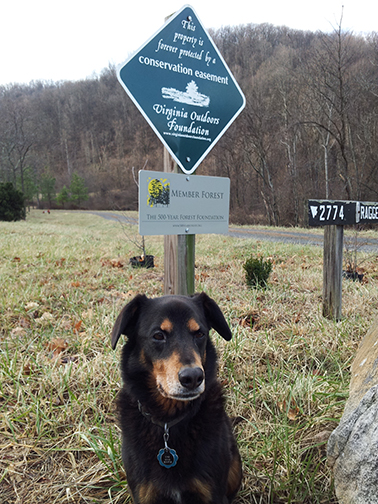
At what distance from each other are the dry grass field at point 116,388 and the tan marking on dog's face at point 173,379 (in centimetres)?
90

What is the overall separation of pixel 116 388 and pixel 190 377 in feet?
4.90

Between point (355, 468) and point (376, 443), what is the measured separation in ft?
0.60

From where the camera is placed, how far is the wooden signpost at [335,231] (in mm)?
3746

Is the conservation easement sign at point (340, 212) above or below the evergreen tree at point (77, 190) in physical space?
below

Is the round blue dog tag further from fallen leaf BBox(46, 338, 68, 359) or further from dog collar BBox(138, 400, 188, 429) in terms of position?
fallen leaf BBox(46, 338, 68, 359)

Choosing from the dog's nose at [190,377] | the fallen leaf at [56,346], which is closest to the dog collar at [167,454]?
the dog's nose at [190,377]

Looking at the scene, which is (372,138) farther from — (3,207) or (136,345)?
(3,207)

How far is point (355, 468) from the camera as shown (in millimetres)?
1366

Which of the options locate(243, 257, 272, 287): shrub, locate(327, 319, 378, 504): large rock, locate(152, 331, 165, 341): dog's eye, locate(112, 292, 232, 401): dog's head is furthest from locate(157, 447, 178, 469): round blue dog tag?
locate(243, 257, 272, 287): shrub

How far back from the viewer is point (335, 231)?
13.4 ft

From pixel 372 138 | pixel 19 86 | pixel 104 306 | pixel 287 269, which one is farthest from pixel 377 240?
pixel 19 86

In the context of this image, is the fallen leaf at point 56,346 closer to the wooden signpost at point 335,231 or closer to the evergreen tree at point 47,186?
the wooden signpost at point 335,231

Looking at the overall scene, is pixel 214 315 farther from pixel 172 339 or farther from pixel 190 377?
pixel 190 377

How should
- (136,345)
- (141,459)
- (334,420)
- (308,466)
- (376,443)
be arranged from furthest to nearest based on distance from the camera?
(334,420)
(308,466)
(136,345)
(141,459)
(376,443)
